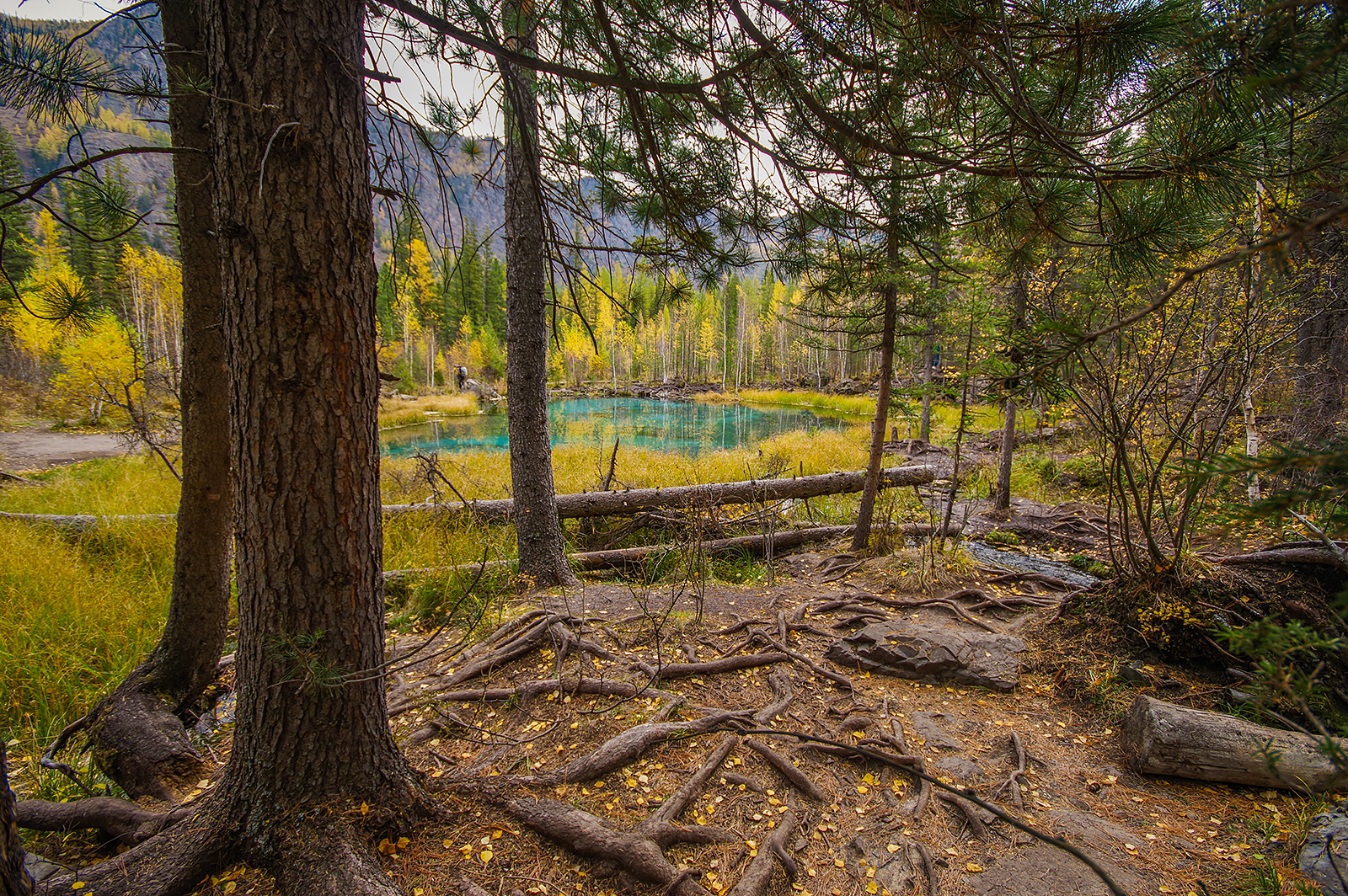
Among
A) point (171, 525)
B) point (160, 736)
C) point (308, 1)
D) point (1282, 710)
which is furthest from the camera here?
point (171, 525)

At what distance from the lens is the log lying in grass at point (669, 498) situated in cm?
713

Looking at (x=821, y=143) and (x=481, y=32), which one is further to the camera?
(x=821, y=143)

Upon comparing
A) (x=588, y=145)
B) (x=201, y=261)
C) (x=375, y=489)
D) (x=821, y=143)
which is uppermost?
(x=588, y=145)

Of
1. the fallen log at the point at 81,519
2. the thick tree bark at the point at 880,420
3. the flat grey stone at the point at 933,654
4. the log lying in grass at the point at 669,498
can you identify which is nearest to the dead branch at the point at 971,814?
the flat grey stone at the point at 933,654

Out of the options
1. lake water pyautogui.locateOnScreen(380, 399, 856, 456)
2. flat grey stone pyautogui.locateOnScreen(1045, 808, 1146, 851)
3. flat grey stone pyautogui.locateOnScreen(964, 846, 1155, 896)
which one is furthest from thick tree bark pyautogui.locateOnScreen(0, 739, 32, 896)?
lake water pyautogui.locateOnScreen(380, 399, 856, 456)

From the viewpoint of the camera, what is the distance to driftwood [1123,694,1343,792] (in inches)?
103

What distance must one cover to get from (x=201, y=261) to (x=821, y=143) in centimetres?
352

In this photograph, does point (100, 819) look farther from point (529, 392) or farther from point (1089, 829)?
point (1089, 829)

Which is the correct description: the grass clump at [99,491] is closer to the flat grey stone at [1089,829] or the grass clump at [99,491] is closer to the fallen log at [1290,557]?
the flat grey stone at [1089,829]

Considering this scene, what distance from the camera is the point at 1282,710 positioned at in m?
3.15

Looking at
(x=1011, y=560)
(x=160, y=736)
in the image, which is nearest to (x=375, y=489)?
(x=160, y=736)

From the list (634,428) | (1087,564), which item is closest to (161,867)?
(1087,564)

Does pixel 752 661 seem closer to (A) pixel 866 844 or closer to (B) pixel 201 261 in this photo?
(A) pixel 866 844

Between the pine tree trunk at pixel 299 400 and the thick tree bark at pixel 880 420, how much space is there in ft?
16.3
